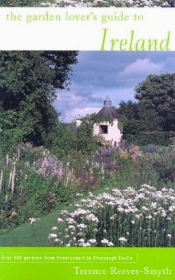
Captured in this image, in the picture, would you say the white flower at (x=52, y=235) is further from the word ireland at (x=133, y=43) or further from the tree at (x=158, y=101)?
the word ireland at (x=133, y=43)

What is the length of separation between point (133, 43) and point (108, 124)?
723 mm

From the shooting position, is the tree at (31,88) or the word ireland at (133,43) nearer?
the word ireland at (133,43)

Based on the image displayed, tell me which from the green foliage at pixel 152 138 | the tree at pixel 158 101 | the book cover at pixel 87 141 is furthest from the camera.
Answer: the green foliage at pixel 152 138

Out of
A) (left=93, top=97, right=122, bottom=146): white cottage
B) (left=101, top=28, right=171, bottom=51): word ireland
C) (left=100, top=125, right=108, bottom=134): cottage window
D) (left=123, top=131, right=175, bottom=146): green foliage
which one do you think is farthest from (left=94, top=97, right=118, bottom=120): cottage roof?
(left=101, top=28, right=171, bottom=51): word ireland

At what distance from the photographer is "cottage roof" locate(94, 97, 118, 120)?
19.1ft

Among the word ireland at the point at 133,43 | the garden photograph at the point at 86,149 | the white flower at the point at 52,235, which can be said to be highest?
the word ireland at the point at 133,43

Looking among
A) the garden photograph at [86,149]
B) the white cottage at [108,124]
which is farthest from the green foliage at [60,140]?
the white cottage at [108,124]

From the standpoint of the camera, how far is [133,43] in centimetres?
559

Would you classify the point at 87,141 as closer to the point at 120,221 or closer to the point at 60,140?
the point at 60,140

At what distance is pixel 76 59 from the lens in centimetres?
568

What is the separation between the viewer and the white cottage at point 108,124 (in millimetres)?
5828

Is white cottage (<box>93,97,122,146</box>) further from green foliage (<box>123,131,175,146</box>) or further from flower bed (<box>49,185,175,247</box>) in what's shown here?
flower bed (<box>49,185,175,247</box>)

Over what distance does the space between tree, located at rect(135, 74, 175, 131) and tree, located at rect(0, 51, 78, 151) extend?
63 centimetres
